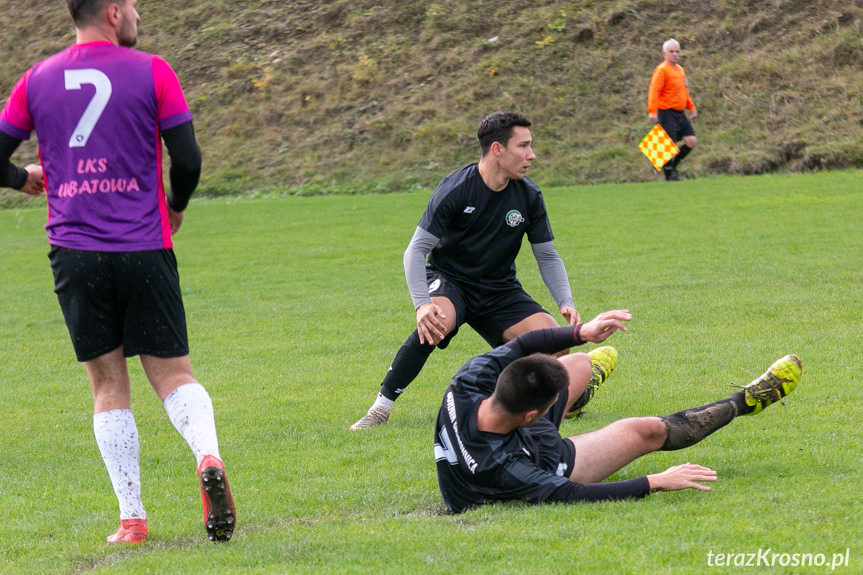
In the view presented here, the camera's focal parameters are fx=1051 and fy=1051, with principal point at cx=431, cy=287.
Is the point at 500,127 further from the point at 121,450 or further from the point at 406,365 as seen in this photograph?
the point at 121,450

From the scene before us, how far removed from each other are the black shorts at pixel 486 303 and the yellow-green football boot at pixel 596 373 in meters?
0.46

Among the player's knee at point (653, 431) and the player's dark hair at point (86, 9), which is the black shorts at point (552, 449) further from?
the player's dark hair at point (86, 9)

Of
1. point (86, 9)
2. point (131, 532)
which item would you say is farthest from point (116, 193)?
point (131, 532)

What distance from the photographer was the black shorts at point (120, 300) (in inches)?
174

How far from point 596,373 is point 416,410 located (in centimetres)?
149

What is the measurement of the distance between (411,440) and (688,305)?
5.00 metres

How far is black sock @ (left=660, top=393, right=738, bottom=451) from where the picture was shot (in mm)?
5441

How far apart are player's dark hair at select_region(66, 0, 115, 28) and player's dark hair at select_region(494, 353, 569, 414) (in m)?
2.34

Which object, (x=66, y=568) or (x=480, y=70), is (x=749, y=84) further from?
(x=66, y=568)

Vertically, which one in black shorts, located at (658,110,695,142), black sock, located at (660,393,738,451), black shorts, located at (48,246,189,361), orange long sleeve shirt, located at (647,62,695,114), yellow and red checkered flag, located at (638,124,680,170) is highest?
black shorts, located at (48,246,189,361)

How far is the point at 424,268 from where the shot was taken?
21.5 ft

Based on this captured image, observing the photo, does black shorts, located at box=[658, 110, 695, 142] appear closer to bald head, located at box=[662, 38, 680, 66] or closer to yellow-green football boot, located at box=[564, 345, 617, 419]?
bald head, located at box=[662, 38, 680, 66]

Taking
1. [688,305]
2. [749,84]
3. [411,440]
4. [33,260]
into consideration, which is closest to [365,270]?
[688,305]

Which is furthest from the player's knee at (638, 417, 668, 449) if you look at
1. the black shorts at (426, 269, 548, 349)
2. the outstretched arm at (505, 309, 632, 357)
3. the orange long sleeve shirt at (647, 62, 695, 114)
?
the orange long sleeve shirt at (647, 62, 695, 114)
